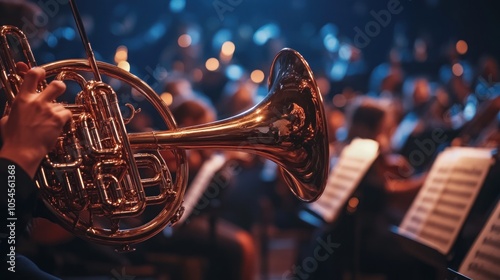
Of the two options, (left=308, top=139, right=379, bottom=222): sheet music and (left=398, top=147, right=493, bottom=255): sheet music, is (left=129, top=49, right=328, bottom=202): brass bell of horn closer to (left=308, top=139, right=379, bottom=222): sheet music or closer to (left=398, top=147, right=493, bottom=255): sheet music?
(left=398, top=147, right=493, bottom=255): sheet music

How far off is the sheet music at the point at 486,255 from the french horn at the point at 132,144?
23.2 inches

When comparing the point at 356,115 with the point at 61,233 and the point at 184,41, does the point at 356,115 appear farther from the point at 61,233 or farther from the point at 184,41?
the point at 184,41

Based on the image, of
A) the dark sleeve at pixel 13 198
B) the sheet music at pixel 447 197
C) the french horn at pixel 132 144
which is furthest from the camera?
the sheet music at pixel 447 197

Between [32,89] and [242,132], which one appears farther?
[242,132]

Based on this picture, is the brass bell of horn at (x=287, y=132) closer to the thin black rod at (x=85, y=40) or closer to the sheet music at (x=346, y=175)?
the thin black rod at (x=85, y=40)

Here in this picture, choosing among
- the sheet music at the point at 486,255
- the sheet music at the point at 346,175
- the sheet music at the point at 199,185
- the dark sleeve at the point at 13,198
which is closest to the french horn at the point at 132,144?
the dark sleeve at the point at 13,198

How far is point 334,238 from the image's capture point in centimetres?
342

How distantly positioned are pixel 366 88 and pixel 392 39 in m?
1.55

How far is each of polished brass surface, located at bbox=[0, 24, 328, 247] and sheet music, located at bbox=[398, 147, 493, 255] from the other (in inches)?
25.2

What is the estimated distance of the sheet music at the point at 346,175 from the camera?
2875 mm

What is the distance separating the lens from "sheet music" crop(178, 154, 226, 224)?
322 centimetres

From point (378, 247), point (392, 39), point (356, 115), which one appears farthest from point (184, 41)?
point (378, 247)

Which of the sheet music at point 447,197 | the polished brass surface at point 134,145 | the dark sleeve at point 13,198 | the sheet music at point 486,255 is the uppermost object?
the sheet music at point 447,197

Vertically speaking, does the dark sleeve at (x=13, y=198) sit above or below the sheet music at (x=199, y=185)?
below
